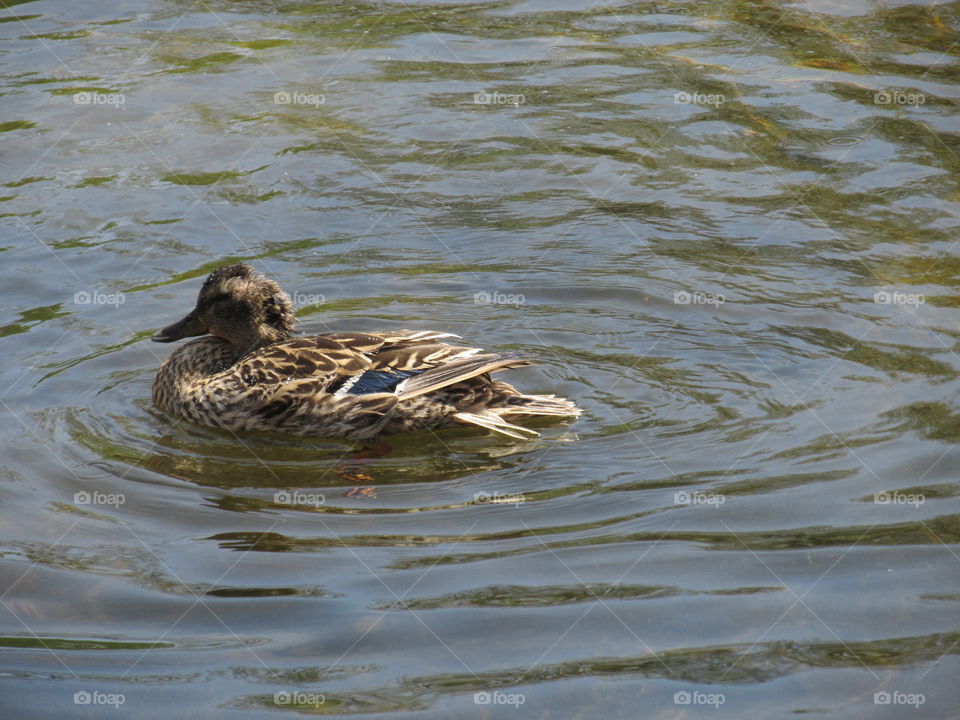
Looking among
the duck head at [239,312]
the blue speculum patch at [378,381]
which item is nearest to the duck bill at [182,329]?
the duck head at [239,312]

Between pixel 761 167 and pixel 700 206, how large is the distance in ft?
3.44

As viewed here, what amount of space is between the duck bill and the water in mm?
570

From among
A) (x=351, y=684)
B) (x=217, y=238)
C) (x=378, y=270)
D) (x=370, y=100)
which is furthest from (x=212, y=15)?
(x=351, y=684)

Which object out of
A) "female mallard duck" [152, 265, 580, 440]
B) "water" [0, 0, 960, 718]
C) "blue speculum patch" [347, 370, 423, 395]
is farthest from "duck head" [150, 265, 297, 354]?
"blue speculum patch" [347, 370, 423, 395]

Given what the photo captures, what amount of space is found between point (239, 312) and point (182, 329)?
0.41m

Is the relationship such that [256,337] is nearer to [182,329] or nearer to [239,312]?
[239,312]

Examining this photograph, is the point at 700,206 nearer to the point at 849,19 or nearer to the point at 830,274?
the point at 830,274

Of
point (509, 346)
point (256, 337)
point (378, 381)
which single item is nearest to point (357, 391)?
point (378, 381)

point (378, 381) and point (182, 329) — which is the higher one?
point (182, 329)

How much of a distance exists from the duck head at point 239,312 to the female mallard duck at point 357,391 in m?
0.28

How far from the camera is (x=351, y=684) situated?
17.4 ft

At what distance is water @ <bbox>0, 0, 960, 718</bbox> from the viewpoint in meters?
5.53

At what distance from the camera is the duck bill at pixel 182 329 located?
8.48 metres

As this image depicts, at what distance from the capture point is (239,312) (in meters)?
8.46
